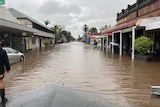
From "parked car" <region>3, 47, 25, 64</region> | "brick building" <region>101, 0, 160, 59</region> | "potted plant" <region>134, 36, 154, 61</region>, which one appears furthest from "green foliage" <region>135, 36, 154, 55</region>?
"parked car" <region>3, 47, 25, 64</region>

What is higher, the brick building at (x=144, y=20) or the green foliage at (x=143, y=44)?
the brick building at (x=144, y=20)

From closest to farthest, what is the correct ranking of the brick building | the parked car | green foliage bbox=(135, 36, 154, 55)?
the parked car → green foliage bbox=(135, 36, 154, 55) → the brick building

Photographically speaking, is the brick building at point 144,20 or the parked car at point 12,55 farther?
the brick building at point 144,20

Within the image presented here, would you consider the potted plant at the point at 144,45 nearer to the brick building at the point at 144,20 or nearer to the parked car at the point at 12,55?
the brick building at the point at 144,20

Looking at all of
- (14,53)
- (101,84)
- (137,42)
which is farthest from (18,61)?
(101,84)

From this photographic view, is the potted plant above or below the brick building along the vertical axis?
below

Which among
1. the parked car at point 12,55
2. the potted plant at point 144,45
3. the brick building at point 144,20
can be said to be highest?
the brick building at point 144,20

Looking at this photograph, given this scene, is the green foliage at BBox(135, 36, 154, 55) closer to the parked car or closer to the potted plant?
the potted plant

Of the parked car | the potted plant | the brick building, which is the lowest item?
the parked car

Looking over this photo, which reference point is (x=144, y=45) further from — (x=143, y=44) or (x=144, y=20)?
(x=144, y=20)

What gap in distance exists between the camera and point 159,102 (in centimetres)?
695

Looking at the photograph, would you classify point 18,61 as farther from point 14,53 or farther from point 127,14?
point 127,14

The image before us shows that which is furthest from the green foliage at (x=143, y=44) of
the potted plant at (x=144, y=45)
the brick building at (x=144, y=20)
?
the brick building at (x=144, y=20)

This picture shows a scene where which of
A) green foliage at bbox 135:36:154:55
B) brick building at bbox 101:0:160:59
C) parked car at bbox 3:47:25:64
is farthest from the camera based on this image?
brick building at bbox 101:0:160:59
